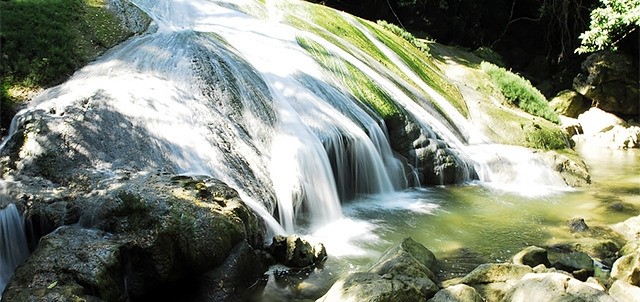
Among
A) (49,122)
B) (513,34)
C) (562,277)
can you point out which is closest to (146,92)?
(49,122)

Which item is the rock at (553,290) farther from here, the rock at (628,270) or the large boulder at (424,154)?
the large boulder at (424,154)

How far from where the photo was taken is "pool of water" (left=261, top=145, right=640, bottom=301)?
623 centimetres

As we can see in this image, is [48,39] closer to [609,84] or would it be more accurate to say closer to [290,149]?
[290,149]

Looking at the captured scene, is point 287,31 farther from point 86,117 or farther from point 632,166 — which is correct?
point 632,166

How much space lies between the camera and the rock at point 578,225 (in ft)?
24.9

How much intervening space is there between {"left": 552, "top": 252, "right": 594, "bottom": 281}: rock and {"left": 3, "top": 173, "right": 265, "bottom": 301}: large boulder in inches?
130

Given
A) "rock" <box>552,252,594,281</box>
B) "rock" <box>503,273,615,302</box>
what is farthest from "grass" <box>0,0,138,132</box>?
"rock" <box>552,252,594,281</box>

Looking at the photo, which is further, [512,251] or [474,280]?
[512,251]

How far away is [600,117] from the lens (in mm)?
16953

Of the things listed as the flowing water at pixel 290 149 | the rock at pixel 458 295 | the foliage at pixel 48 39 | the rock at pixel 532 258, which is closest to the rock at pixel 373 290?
the rock at pixel 458 295

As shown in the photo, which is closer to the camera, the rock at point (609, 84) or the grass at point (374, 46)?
the grass at point (374, 46)

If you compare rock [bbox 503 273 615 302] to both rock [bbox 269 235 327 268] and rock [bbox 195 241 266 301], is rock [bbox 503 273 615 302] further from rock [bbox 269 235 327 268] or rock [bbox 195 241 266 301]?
rock [bbox 195 241 266 301]

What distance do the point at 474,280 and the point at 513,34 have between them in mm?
21193

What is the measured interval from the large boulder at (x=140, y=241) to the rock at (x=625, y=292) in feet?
11.0
